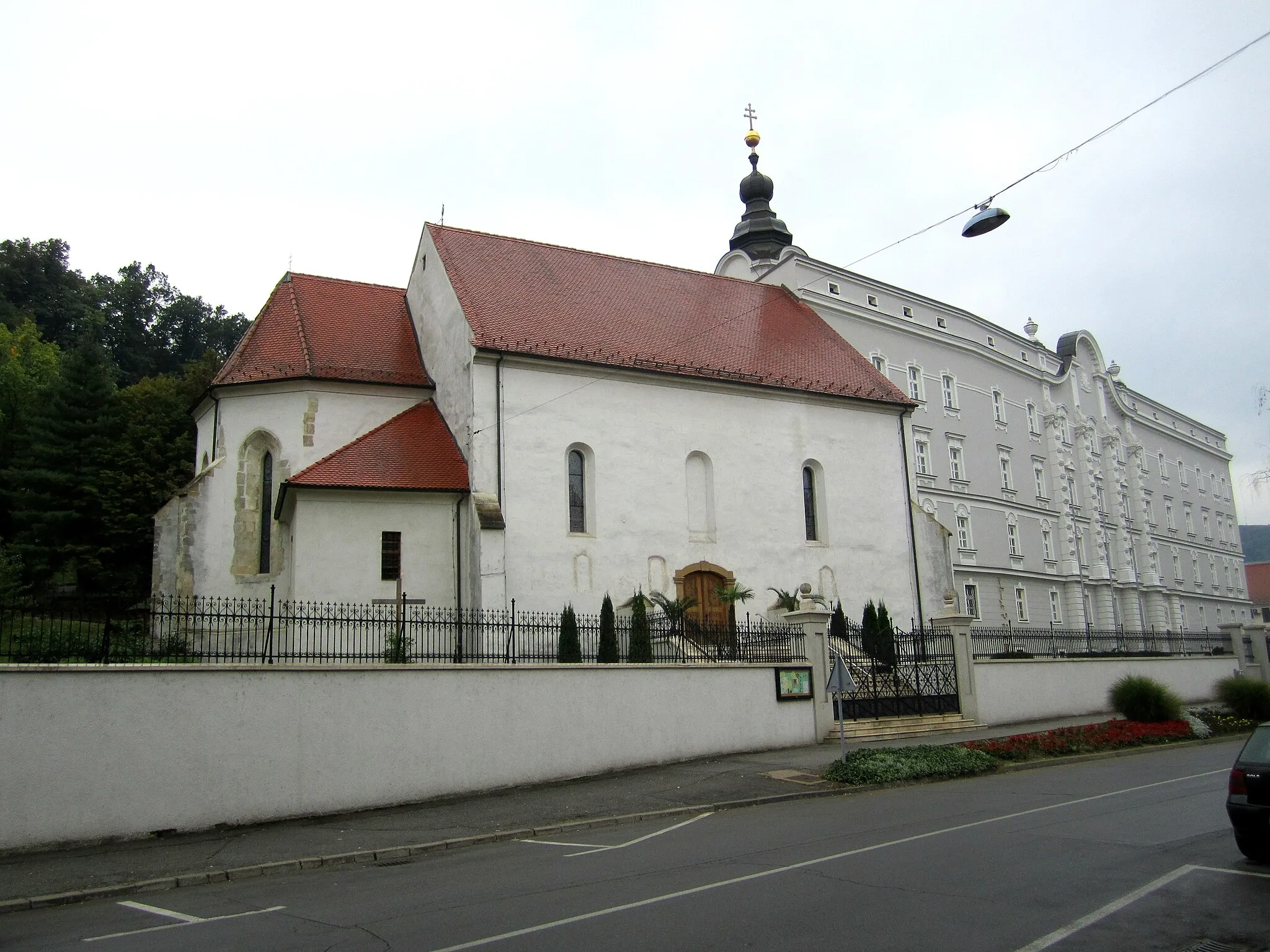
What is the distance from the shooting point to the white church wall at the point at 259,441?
24391mm

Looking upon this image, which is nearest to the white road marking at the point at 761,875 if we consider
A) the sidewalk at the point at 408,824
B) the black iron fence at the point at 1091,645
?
the sidewalk at the point at 408,824

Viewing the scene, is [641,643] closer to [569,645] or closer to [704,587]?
[569,645]

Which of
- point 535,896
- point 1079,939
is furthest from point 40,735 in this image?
point 1079,939

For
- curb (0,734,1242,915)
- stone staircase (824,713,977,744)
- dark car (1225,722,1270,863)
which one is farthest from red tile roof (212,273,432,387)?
dark car (1225,722,1270,863)

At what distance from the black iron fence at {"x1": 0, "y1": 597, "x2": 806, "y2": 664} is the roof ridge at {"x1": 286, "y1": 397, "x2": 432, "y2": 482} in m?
3.08

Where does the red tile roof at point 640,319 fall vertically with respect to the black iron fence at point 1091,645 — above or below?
above

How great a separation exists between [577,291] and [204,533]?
38.5 feet

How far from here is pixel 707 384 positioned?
26953 millimetres

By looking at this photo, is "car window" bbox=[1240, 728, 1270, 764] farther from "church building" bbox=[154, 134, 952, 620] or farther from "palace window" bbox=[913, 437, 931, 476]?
"palace window" bbox=[913, 437, 931, 476]

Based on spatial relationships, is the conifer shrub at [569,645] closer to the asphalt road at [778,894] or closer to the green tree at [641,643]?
the green tree at [641,643]

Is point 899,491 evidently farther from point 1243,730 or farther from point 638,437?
point 1243,730

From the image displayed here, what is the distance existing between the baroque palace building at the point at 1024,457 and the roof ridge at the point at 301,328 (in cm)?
1683

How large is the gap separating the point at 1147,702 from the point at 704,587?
10.2 metres

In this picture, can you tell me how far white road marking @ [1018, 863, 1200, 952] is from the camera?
6141 mm
